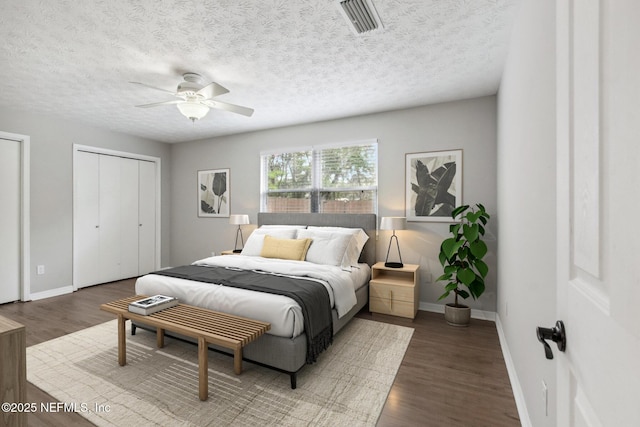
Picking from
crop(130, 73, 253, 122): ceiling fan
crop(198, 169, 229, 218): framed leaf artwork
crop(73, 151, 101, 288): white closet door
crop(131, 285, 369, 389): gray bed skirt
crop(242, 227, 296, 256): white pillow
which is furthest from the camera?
crop(198, 169, 229, 218): framed leaf artwork

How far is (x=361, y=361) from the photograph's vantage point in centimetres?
255

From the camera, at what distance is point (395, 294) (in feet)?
11.6

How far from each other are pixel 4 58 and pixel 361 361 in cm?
424

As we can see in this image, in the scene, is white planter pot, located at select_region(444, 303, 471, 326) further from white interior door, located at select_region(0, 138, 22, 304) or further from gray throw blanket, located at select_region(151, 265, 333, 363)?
white interior door, located at select_region(0, 138, 22, 304)

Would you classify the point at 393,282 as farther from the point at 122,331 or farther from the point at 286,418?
the point at 122,331

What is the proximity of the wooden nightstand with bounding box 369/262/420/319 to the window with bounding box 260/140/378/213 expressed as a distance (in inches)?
40.3

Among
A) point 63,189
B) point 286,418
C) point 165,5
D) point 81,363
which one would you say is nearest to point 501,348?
point 286,418

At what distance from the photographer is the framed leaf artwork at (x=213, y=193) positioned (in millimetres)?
5523

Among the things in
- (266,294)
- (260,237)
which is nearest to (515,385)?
(266,294)

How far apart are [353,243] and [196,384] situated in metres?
2.27

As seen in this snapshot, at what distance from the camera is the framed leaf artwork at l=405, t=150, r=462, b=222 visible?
146 inches

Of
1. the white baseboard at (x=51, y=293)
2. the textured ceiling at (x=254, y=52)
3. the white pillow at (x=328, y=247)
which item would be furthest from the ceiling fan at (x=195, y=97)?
the white baseboard at (x=51, y=293)

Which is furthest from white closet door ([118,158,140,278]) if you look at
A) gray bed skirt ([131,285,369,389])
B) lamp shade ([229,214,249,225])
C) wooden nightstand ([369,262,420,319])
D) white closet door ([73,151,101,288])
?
wooden nightstand ([369,262,420,319])

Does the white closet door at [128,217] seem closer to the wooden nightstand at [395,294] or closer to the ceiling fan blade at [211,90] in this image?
the ceiling fan blade at [211,90]
